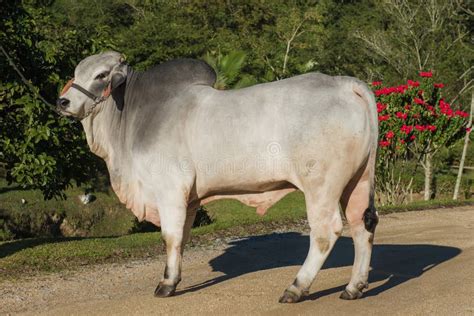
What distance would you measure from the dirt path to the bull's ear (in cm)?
181

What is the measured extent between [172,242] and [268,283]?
107 cm

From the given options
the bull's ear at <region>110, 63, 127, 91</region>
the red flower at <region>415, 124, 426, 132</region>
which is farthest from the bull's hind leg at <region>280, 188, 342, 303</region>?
the red flower at <region>415, 124, 426, 132</region>

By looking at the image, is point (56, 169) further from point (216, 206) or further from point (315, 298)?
point (216, 206)

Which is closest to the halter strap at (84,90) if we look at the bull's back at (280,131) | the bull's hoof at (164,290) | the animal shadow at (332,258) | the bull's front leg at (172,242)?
the bull's back at (280,131)

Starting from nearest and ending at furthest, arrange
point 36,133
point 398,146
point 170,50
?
point 36,133 → point 398,146 → point 170,50

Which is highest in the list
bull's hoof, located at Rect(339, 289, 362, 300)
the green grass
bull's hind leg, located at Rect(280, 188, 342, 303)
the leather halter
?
the leather halter

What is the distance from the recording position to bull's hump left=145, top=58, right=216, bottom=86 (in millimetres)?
6848

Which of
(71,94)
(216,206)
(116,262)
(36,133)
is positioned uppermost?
(71,94)

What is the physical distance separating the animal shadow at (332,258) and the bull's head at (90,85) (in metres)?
1.79

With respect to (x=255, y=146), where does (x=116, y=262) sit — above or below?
below

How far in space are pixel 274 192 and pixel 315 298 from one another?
915 millimetres

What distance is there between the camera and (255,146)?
622cm

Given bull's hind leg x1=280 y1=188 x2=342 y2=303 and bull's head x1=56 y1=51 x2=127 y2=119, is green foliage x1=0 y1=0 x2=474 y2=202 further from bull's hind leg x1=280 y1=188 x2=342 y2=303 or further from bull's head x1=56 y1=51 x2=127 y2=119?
bull's hind leg x1=280 y1=188 x2=342 y2=303

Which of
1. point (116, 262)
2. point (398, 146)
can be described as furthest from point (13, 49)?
point (398, 146)
